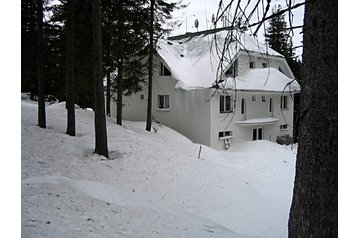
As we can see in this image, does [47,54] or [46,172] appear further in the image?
[47,54]

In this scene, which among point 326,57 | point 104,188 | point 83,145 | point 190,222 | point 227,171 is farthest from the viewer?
point 227,171

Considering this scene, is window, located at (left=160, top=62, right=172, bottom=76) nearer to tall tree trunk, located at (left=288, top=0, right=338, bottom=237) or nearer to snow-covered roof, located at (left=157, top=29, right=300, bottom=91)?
snow-covered roof, located at (left=157, top=29, right=300, bottom=91)

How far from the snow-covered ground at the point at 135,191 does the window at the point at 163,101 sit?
5.69m

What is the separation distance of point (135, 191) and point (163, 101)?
10.5 m

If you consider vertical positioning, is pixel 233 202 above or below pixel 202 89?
below

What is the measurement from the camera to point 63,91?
15023mm

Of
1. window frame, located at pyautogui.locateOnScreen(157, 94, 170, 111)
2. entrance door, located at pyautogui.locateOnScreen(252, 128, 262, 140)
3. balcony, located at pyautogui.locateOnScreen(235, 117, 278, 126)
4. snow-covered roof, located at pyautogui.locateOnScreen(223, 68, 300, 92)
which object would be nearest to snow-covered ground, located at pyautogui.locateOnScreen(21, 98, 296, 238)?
balcony, located at pyautogui.locateOnScreen(235, 117, 278, 126)

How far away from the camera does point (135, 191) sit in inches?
233

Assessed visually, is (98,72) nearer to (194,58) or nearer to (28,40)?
(28,40)

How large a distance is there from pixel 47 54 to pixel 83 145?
5.76 meters

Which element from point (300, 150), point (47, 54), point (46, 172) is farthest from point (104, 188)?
point (47, 54)

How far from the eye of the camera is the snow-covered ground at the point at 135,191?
4.01m

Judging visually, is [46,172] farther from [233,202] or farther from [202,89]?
[202,89]

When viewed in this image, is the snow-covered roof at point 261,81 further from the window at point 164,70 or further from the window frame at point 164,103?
the window frame at point 164,103
